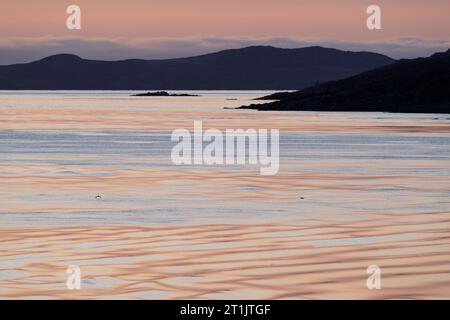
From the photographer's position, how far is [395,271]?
16031mm

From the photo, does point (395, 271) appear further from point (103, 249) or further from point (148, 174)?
point (148, 174)

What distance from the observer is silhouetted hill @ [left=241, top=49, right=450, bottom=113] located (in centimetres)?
12672

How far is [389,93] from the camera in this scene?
13762cm

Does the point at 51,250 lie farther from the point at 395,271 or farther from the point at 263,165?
the point at 263,165

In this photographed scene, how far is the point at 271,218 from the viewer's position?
72.0 feet

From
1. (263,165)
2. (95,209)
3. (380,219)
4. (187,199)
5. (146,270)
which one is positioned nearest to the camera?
(146,270)

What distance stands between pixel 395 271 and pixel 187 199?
998cm

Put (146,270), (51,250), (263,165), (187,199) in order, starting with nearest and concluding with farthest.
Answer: (146,270), (51,250), (187,199), (263,165)

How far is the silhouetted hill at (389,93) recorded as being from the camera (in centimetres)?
12672
